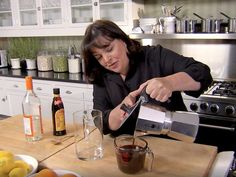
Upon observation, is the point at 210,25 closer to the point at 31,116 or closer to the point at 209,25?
the point at 209,25

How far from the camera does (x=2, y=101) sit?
3.27 m

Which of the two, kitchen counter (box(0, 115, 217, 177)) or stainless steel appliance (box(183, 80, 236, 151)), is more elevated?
kitchen counter (box(0, 115, 217, 177))

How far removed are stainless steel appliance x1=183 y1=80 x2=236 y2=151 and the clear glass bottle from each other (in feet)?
4.26

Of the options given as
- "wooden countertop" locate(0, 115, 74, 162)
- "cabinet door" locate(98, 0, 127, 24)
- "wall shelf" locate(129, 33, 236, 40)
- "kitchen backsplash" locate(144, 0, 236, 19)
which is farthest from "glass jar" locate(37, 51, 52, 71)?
"wooden countertop" locate(0, 115, 74, 162)

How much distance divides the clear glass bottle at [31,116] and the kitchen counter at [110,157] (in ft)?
0.12

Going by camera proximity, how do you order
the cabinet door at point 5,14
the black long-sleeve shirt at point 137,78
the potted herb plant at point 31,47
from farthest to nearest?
the potted herb plant at point 31,47 → the cabinet door at point 5,14 → the black long-sleeve shirt at point 137,78

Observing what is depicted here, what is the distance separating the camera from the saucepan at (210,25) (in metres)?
2.33

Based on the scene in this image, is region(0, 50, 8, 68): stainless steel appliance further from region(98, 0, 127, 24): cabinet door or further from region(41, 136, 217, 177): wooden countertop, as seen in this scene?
region(41, 136, 217, 177): wooden countertop

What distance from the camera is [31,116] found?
122 centimetres

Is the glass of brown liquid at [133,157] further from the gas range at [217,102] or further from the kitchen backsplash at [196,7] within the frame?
the kitchen backsplash at [196,7]

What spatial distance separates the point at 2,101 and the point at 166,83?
8.88ft

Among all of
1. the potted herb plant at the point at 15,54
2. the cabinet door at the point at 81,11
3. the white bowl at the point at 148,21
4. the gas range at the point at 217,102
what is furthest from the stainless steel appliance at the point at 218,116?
the potted herb plant at the point at 15,54

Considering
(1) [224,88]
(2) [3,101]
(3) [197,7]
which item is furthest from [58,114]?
(2) [3,101]

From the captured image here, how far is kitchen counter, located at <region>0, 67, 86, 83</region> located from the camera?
2.74 meters
